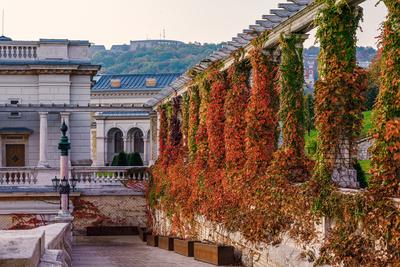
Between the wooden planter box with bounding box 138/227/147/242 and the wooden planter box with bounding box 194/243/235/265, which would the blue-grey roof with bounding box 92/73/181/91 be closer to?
the wooden planter box with bounding box 138/227/147/242

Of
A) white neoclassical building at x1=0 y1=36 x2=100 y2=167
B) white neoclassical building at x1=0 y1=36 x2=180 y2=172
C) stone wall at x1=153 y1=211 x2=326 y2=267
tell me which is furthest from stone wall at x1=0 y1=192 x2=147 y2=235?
stone wall at x1=153 y1=211 x2=326 y2=267

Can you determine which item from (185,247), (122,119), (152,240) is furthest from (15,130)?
(122,119)

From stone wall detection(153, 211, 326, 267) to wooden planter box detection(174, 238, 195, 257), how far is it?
1.56 ft

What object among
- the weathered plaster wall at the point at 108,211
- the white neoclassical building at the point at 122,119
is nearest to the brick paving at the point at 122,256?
the weathered plaster wall at the point at 108,211

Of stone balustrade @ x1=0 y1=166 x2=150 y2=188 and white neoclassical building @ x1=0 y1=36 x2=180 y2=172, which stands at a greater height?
A: white neoclassical building @ x1=0 y1=36 x2=180 y2=172

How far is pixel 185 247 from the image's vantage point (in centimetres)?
2119

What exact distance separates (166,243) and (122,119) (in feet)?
186

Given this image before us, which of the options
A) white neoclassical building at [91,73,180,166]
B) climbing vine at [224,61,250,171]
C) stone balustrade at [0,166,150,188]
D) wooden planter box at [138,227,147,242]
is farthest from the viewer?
white neoclassical building at [91,73,180,166]

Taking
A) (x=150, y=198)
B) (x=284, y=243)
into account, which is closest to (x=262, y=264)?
(x=284, y=243)

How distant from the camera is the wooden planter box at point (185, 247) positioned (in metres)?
20.8

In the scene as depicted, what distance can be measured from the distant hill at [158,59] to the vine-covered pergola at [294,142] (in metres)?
134

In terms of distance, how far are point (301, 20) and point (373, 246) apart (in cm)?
627

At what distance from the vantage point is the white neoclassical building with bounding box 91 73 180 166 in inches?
3157

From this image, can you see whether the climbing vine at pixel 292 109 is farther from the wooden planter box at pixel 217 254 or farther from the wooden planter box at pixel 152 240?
the wooden planter box at pixel 152 240
